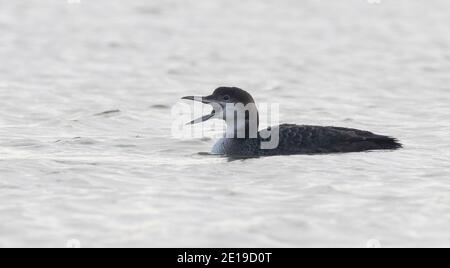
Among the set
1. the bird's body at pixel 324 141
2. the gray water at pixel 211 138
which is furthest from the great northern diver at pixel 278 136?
the gray water at pixel 211 138

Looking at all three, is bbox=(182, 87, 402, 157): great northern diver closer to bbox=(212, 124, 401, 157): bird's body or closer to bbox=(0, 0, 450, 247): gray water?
bbox=(212, 124, 401, 157): bird's body

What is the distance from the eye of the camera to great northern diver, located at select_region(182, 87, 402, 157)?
44.0 feet

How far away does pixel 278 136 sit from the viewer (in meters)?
13.6

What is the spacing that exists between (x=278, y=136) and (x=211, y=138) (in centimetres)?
201

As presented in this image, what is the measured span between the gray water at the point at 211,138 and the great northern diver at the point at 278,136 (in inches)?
7.2

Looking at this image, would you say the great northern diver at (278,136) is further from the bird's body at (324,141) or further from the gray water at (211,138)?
the gray water at (211,138)

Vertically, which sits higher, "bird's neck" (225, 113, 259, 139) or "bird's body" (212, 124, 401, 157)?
"bird's neck" (225, 113, 259, 139)

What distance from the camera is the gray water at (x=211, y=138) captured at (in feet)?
33.0

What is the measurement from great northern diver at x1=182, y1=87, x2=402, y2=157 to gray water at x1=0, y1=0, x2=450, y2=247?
0.60 ft

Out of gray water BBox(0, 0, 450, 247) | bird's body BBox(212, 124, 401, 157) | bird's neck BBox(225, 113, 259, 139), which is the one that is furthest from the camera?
bird's neck BBox(225, 113, 259, 139)

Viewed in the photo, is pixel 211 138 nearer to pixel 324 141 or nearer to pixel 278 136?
pixel 278 136

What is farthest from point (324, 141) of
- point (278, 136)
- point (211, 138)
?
point (211, 138)

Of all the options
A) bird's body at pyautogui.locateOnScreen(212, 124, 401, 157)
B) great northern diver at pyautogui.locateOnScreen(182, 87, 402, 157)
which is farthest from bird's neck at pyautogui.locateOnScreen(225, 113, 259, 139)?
bird's body at pyautogui.locateOnScreen(212, 124, 401, 157)

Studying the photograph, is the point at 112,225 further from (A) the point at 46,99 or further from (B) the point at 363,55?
(B) the point at 363,55
